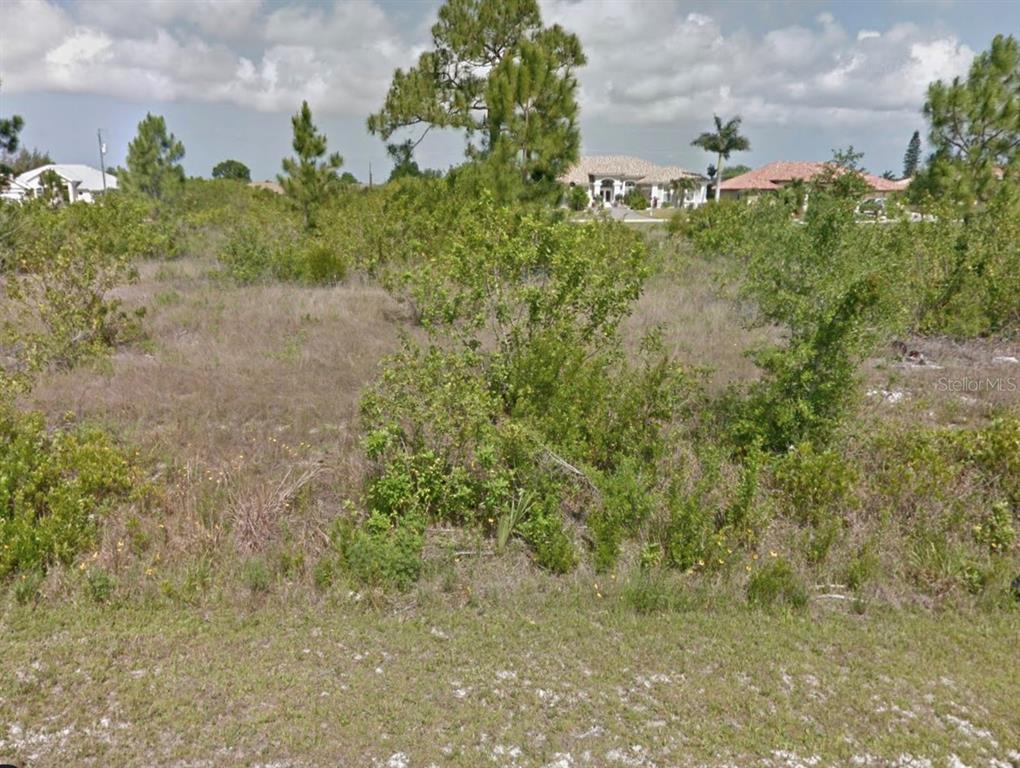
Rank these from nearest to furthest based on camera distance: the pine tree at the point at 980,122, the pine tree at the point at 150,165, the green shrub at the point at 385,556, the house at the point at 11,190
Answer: the green shrub at the point at 385,556 → the pine tree at the point at 980,122 → the house at the point at 11,190 → the pine tree at the point at 150,165

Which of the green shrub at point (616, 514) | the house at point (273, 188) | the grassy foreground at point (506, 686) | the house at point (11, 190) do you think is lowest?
the grassy foreground at point (506, 686)

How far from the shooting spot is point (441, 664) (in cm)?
298

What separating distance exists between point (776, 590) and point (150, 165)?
24609 millimetres

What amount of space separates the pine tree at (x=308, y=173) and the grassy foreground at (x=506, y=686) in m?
15.0

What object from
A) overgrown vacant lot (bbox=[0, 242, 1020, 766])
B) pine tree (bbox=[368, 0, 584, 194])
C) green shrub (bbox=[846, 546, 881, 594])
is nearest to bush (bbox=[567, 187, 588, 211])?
pine tree (bbox=[368, 0, 584, 194])

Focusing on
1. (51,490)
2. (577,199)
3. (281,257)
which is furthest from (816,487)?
(281,257)

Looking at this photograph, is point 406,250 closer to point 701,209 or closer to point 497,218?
point 497,218

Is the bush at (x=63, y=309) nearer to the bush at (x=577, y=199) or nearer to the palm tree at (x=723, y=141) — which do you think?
the bush at (x=577, y=199)

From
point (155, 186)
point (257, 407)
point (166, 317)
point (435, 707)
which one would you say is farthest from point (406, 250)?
point (155, 186)

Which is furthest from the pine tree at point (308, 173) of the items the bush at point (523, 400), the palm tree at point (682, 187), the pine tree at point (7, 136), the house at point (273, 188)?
the palm tree at point (682, 187)

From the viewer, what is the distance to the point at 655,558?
391 centimetres

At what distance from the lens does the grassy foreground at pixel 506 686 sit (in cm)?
246

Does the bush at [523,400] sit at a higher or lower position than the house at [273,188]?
lower

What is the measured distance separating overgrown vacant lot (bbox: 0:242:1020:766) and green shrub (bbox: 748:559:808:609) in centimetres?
12
